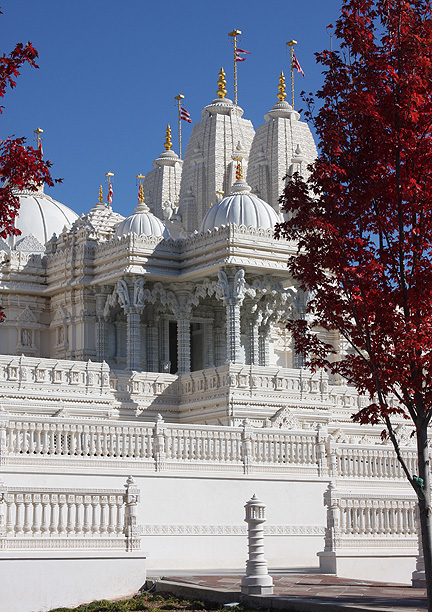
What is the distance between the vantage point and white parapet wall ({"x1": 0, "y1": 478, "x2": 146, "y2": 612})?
1577 centimetres

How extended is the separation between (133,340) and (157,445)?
14.7 meters

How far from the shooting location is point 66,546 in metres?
16.5

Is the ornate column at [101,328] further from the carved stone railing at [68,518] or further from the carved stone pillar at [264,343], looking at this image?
the carved stone railing at [68,518]

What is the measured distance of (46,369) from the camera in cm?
3072

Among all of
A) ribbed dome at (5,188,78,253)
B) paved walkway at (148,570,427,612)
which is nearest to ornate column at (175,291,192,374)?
ribbed dome at (5,188,78,253)

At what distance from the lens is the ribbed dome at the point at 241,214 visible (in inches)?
1400

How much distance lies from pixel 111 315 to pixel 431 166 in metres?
26.1

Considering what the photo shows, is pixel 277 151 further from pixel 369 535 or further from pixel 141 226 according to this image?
pixel 369 535

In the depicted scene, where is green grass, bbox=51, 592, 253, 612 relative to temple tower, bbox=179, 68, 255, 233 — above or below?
below

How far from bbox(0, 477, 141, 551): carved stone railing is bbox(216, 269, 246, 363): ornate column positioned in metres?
16.8

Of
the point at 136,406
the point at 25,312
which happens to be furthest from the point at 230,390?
the point at 25,312

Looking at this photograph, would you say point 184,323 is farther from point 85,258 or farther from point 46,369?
point 46,369

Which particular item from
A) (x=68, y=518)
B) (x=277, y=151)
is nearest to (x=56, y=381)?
(x=68, y=518)

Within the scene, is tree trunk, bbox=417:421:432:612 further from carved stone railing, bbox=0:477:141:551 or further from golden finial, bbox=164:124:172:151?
golden finial, bbox=164:124:172:151
